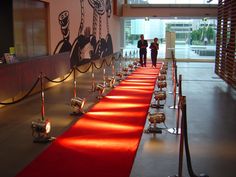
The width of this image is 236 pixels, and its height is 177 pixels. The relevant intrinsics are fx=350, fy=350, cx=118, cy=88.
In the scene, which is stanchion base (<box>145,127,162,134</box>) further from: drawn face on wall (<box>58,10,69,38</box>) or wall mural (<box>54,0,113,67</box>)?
drawn face on wall (<box>58,10,69,38</box>)

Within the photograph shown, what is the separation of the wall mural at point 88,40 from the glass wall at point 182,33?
7632 millimetres

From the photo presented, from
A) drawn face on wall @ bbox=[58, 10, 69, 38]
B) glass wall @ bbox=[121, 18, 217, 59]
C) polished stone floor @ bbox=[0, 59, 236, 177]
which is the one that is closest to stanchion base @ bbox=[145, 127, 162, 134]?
polished stone floor @ bbox=[0, 59, 236, 177]

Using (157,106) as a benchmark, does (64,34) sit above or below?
above

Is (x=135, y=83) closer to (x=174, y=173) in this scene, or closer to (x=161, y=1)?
(x=174, y=173)

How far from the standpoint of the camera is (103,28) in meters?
20.5

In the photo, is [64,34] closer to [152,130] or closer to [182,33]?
[152,130]

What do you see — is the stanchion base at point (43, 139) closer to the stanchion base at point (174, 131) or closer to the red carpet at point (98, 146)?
the red carpet at point (98, 146)

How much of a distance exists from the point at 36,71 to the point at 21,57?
0.70 metres

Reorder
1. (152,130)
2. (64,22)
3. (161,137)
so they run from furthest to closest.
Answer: (64,22), (152,130), (161,137)

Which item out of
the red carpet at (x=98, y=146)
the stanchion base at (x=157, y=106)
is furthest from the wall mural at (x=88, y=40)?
the red carpet at (x=98, y=146)

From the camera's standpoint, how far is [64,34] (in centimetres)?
1370

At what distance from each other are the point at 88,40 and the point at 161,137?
11.5 meters

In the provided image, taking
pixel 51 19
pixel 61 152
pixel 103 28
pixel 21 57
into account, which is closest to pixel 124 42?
pixel 103 28

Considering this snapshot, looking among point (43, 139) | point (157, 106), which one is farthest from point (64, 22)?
point (43, 139)
